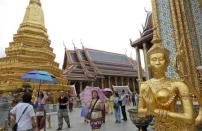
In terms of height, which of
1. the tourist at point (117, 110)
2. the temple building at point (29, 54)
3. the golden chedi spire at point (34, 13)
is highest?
the golden chedi spire at point (34, 13)

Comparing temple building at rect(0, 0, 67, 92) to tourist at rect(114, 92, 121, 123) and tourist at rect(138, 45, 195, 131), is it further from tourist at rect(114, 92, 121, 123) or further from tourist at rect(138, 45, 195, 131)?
tourist at rect(138, 45, 195, 131)

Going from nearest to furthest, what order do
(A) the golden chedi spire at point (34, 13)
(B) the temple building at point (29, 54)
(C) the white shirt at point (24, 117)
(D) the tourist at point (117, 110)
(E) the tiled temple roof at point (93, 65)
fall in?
(C) the white shirt at point (24, 117)
(D) the tourist at point (117, 110)
(B) the temple building at point (29, 54)
(A) the golden chedi spire at point (34, 13)
(E) the tiled temple roof at point (93, 65)

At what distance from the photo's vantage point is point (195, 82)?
14.4 ft

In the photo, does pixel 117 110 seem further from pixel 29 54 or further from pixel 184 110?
pixel 29 54

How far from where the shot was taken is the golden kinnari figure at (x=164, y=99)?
221 centimetres

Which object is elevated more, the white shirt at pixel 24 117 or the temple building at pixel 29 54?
the temple building at pixel 29 54

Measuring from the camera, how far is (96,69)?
32.5m

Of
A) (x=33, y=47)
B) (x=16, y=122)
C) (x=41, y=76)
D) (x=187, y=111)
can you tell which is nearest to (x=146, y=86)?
(x=187, y=111)

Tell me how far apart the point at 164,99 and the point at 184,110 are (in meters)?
0.20

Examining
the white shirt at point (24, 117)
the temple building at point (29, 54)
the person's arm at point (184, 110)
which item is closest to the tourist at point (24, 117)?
the white shirt at point (24, 117)

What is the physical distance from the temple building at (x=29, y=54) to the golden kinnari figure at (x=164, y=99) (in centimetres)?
1657

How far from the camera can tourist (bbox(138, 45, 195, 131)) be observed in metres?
2.21

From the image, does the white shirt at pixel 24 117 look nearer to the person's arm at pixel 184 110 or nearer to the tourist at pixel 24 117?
the tourist at pixel 24 117

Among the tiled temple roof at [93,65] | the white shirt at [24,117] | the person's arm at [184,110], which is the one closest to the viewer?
the person's arm at [184,110]
